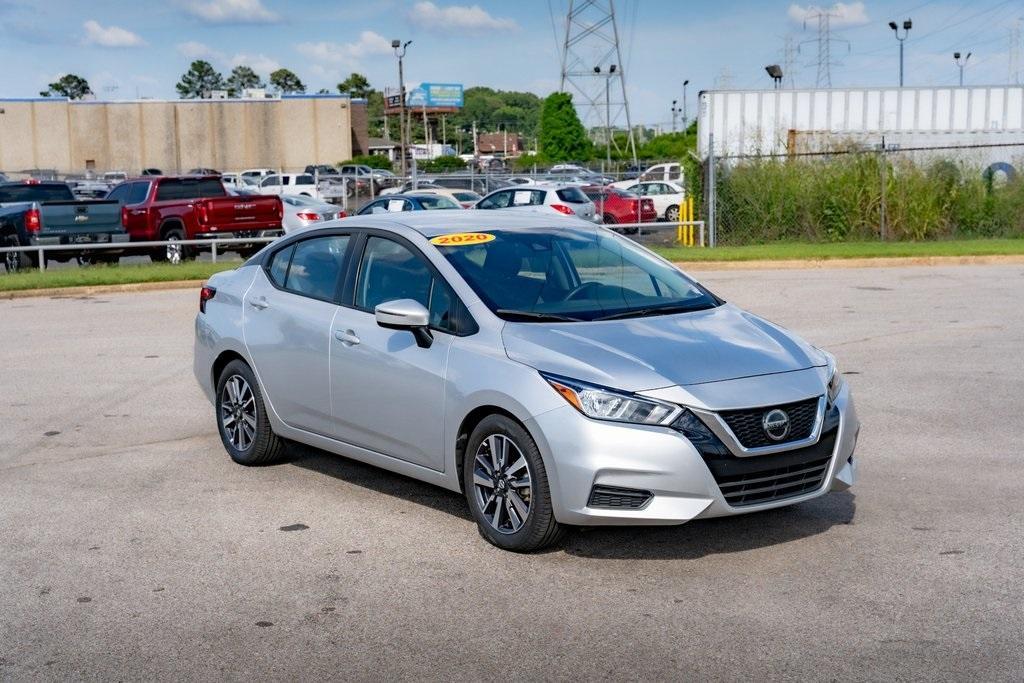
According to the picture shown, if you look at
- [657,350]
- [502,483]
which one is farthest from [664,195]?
[502,483]

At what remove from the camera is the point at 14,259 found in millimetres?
24234

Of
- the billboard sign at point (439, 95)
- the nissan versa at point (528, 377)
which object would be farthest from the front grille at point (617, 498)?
the billboard sign at point (439, 95)

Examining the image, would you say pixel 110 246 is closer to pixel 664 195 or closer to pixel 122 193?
pixel 122 193

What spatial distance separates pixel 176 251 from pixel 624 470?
73.5 feet

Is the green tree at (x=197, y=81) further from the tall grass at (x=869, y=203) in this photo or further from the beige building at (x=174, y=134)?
the tall grass at (x=869, y=203)

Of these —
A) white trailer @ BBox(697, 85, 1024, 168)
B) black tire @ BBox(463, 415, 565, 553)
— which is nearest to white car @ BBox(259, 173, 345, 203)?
white trailer @ BBox(697, 85, 1024, 168)

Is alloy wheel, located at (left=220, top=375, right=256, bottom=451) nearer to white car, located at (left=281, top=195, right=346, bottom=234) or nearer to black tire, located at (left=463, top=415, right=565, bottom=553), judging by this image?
black tire, located at (left=463, top=415, right=565, bottom=553)

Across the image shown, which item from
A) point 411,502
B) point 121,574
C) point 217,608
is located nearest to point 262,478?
point 411,502

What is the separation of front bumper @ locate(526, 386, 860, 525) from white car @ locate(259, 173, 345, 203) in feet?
142

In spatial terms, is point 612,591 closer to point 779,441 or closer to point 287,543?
point 779,441

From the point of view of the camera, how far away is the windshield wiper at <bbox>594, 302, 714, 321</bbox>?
22.0 ft

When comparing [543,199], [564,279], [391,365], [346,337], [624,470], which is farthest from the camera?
[543,199]

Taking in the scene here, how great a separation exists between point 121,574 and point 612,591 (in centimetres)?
231

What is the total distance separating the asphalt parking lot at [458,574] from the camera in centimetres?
492
